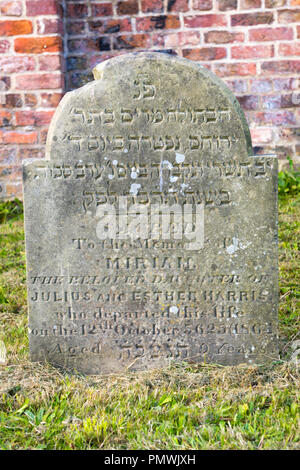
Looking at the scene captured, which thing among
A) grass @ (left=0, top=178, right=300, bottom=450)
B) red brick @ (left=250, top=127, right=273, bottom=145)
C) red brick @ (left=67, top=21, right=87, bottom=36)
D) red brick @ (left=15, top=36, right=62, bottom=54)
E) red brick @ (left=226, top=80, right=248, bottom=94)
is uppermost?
red brick @ (left=67, top=21, right=87, bottom=36)

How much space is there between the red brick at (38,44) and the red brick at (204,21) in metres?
1.28

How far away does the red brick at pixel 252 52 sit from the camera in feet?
17.7

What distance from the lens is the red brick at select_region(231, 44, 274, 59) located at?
5387 millimetres

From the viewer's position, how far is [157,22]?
17.7ft

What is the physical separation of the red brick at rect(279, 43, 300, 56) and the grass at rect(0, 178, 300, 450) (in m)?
3.21

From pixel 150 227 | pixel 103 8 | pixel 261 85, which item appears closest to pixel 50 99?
pixel 103 8

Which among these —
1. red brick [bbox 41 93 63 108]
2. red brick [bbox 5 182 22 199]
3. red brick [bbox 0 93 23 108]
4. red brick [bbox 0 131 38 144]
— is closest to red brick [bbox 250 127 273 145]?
red brick [bbox 41 93 63 108]

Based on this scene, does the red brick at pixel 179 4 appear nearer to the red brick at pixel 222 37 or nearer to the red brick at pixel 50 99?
the red brick at pixel 222 37

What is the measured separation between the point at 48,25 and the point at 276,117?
240 cm

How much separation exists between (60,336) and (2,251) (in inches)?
80.2

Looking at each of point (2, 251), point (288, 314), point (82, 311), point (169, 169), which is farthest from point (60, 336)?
point (2, 251)

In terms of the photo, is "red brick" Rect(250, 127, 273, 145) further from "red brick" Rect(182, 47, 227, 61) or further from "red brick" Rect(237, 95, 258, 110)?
"red brick" Rect(182, 47, 227, 61)

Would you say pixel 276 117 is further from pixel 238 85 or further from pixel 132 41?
pixel 132 41
